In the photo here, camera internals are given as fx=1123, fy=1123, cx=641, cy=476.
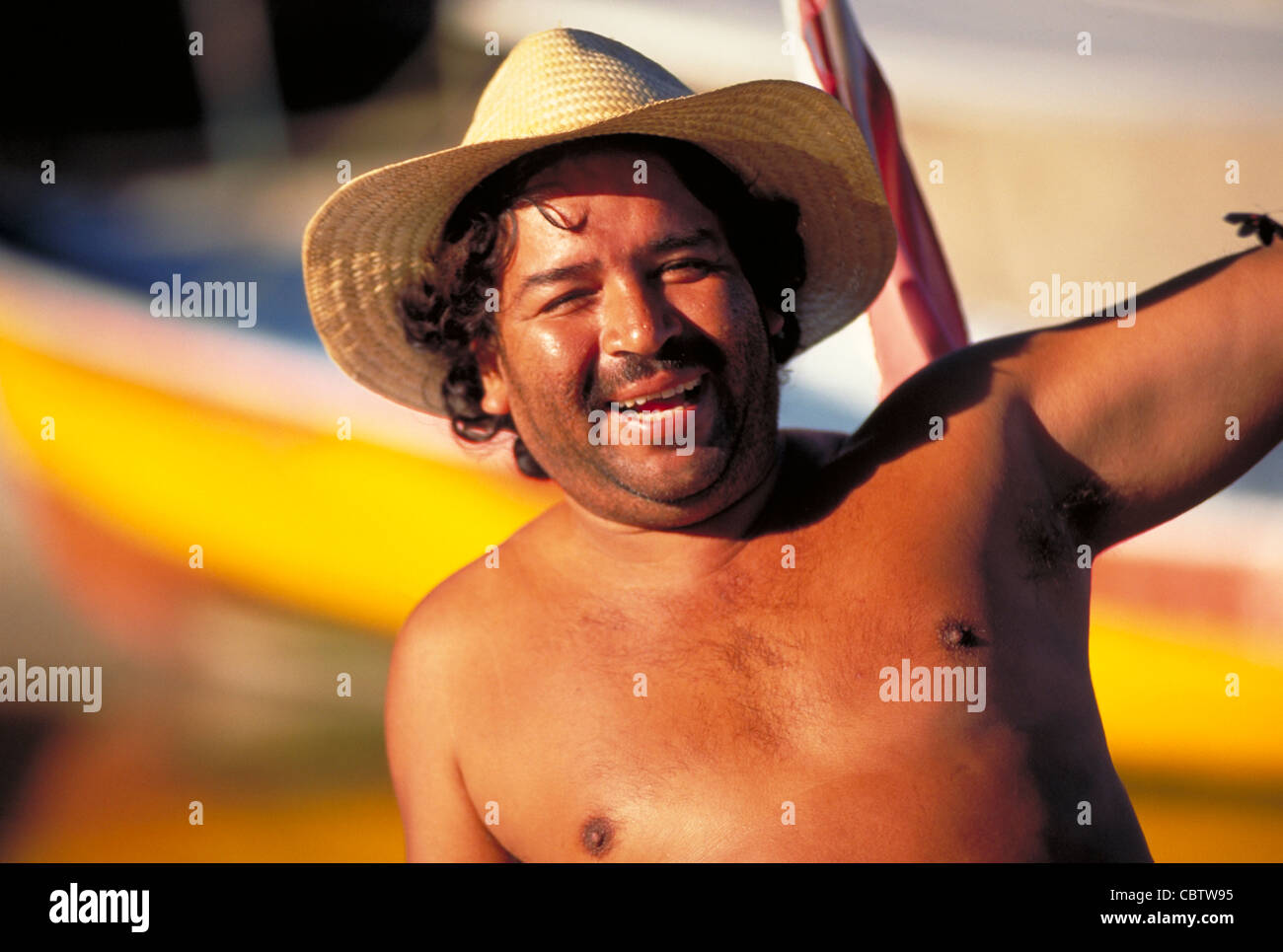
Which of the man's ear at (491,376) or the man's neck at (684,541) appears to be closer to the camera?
the man's neck at (684,541)

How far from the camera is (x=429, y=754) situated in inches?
65.1

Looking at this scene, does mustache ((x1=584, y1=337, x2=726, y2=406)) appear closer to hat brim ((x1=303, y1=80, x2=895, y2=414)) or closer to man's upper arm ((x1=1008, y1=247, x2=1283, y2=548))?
hat brim ((x1=303, y1=80, x2=895, y2=414))

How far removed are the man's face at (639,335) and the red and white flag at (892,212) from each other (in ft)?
2.60

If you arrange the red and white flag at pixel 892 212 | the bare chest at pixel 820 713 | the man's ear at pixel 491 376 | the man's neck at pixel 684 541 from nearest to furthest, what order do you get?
the bare chest at pixel 820 713 → the man's neck at pixel 684 541 → the man's ear at pixel 491 376 → the red and white flag at pixel 892 212

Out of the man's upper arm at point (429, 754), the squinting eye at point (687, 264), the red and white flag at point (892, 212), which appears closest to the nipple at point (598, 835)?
the man's upper arm at point (429, 754)

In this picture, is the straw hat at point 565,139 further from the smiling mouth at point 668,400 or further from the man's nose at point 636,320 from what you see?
the smiling mouth at point 668,400

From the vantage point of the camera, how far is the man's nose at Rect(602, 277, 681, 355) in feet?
4.57

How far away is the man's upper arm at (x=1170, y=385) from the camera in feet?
4.84

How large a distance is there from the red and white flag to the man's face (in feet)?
2.60
